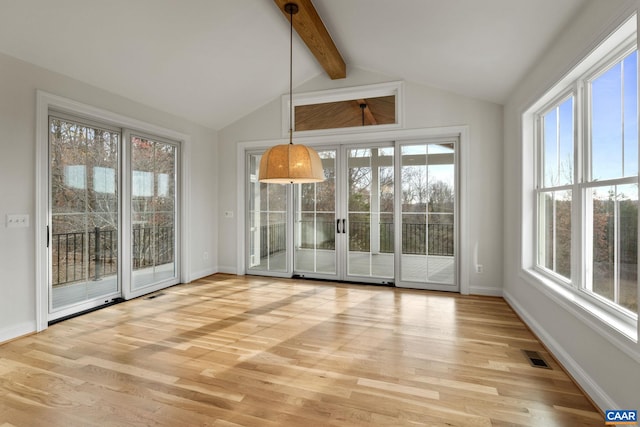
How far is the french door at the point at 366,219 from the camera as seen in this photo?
15.1 ft

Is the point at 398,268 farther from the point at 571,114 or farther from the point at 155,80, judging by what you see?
the point at 155,80

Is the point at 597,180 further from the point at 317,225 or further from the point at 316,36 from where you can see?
the point at 317,225

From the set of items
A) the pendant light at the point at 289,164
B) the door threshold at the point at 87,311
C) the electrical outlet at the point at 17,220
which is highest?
the pendant light at the point at 289,164

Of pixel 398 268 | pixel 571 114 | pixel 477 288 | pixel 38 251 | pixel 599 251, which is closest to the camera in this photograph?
pixel 599 251

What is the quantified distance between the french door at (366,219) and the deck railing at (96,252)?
61.8 inches

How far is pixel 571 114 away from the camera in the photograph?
8.45 ft

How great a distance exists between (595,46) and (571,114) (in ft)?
2.33

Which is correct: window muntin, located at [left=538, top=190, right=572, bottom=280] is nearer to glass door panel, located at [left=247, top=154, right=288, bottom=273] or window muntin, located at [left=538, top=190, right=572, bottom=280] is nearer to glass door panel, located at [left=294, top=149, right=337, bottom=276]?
glass door panel, located at [left=294, top=149, right=337, bottom=276]

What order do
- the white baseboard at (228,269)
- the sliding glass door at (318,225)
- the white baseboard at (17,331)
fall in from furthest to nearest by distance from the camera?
the white baseboard at (228,269)
the sliding glass door at (318,225)
the white baseboard at (17,331)

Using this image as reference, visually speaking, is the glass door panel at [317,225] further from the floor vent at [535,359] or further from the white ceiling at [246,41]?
the floor vent at [535,359]

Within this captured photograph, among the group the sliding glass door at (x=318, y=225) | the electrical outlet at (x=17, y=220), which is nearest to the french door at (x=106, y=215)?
the electrical outlet at (x=17, y=220)

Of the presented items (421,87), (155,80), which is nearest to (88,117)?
(155,80)

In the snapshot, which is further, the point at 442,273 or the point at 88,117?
the point at 442,273

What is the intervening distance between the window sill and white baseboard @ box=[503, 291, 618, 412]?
0.35 meters
